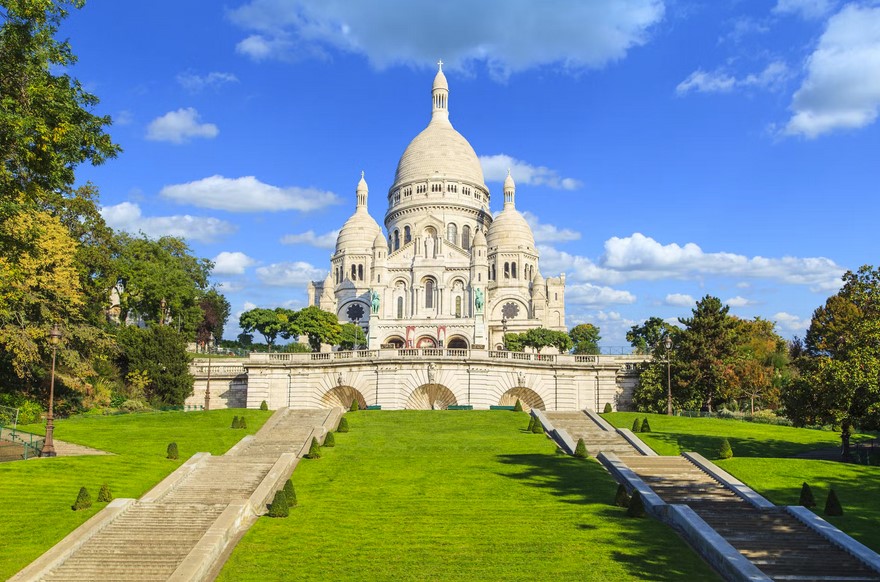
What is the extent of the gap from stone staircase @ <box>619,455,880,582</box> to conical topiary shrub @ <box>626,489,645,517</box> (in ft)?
6.22

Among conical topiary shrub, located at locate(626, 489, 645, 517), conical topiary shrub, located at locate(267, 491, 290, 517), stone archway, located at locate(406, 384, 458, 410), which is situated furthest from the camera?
stone archway, located at locate(406, 384, 458, 410)

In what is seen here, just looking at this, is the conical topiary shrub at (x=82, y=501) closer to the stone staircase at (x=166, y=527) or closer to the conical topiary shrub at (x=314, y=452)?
the stone staircase at (x=166, y=527)

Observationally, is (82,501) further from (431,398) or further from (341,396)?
(431,398)

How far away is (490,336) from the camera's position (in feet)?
355

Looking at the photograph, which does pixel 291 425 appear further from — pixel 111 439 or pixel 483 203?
pixel 483 203

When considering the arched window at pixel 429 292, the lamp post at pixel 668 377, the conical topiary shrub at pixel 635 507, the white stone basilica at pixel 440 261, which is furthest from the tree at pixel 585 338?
the conical topiary shrub at pixel 635 507

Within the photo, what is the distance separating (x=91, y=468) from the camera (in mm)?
30453

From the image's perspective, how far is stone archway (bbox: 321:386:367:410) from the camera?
54906 millimetres

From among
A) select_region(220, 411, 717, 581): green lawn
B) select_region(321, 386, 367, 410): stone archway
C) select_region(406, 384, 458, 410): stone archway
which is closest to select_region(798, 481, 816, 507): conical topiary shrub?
select_region(220, 411, 717, 581): green lawn

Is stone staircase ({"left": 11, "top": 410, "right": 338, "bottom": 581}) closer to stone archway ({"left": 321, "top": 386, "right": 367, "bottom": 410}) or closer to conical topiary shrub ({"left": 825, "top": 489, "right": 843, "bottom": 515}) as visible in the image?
conical topiary shrub ({"left": 825, "top": 489, "right": 843, "bottom": 515})

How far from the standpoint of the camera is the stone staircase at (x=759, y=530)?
20.7 meters

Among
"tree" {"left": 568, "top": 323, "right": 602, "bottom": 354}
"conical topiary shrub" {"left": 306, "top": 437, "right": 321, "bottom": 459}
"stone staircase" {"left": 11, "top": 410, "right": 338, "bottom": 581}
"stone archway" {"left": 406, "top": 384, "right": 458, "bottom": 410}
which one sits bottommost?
"stone staircase" {"left": 11, "top": 410, "right": 338, "bottom": 581}

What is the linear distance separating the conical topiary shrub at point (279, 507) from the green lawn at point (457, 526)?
291mm

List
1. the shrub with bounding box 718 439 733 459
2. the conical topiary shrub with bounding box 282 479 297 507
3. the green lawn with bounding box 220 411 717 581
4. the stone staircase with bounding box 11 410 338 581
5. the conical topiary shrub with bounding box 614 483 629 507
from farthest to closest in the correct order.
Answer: the shrub with bounding box 718 439 733 459, the conical topiary shrub with bounding box 282 479 297 507, the conical topiary shrub with bounding box 614 483 629 507, the stone staircase with bounding box 11 410 338 581, the green lawn with bounding box 220 411 717 581
